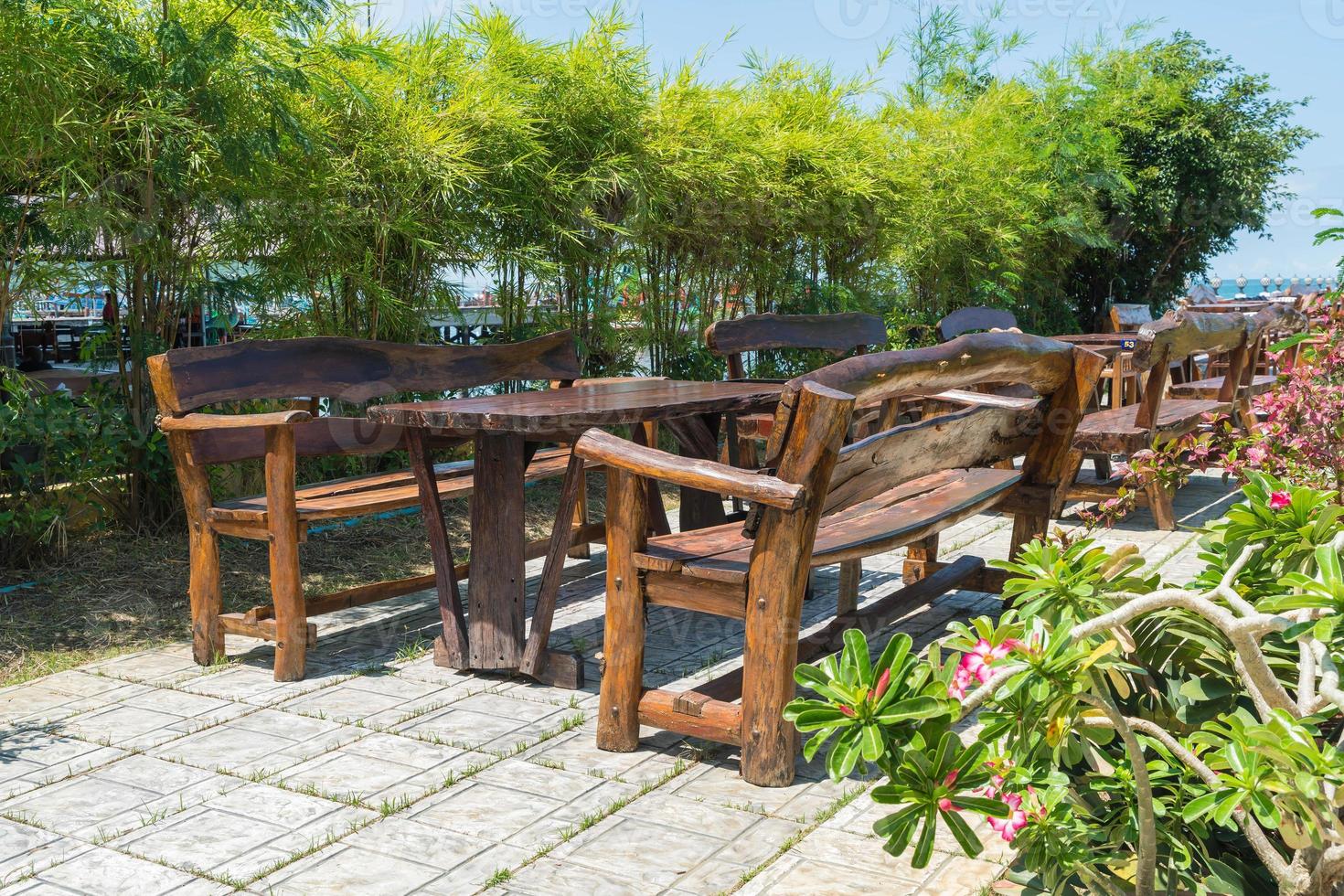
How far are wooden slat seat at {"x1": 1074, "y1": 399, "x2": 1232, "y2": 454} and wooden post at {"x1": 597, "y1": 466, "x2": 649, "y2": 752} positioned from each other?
3.26 m

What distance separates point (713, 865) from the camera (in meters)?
2.49

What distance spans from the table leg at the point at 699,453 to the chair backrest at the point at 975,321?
4082mm

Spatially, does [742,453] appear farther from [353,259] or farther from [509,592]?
[509,592]

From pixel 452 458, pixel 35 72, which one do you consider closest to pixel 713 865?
pixel 35 72

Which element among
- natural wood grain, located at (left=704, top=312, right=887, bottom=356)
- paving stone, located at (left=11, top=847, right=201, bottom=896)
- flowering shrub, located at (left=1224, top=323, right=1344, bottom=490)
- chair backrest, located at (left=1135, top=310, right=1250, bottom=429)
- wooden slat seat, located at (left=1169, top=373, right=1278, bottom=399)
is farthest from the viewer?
wooden slat seat, located at (left=1169, top=373, right=1278, bottom=399)

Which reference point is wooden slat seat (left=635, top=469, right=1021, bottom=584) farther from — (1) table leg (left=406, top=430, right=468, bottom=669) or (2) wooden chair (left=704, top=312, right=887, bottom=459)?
(2) wooden chair (left=704, top=312, right=887, bottom=459)

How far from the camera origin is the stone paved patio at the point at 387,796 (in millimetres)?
2449

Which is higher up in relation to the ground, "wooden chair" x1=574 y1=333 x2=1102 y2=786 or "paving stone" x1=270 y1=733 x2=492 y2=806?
"wooden chair" x1=574 y1=333 x2=1102 y2=786

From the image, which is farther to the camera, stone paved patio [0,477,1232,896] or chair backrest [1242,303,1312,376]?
chair backrest [1242,303,1312,376]

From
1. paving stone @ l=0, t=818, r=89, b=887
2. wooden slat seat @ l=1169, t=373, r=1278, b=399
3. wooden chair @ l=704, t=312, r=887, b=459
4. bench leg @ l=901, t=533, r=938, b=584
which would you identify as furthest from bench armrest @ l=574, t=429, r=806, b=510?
wooden slat seat @ l=1169, t=373, r=1278, b=399

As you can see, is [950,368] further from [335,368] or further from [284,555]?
[335,368]

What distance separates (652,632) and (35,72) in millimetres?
2700

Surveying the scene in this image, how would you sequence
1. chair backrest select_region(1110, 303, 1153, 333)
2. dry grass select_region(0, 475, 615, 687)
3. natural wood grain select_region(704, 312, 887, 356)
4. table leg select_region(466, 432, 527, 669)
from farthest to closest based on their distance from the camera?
chair backrest select_region(1110, 303, 1153, 333), natural wood grain select_region(704, 312, 887, 356), dry grass select_region(0, 475, 615, 687), table leg select_region(466, 432, 527, 669)

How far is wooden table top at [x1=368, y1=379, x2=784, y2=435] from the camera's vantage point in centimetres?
338
